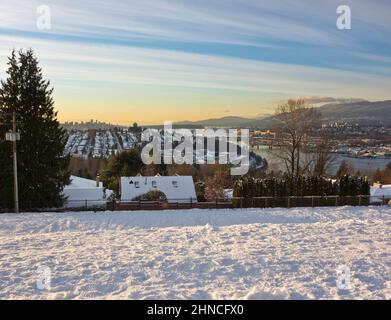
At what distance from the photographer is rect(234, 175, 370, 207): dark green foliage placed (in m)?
23.7

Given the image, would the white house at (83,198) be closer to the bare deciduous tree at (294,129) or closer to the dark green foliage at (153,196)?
the dark green foliage at (153,196)

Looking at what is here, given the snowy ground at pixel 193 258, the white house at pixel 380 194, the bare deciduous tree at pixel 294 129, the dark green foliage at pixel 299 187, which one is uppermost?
the bare deciduous tree at pixel 294 129

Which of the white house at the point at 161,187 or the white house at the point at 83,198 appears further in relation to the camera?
the white house at the point at 161,187

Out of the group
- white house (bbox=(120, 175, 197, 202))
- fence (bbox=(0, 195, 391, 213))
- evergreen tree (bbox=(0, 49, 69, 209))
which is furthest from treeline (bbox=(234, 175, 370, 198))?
evergreen tree (bbox=(0, 49, 69, 209))

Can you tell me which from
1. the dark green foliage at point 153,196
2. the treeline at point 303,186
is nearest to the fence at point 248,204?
the treeline at point 303,186

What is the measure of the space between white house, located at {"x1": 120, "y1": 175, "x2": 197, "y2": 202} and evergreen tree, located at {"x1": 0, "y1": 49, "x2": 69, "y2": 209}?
6.27 meters

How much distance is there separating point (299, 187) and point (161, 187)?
1119 centimetres

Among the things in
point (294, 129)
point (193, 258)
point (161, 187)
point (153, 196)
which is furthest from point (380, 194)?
point (193, 258)

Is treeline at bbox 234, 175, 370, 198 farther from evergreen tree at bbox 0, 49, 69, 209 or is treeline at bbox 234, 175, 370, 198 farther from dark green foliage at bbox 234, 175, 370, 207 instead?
evergreen tree at bbox 0, 49, 69, 209

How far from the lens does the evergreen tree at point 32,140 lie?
22.7 metres

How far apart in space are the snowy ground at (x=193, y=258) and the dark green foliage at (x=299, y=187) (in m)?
6.06

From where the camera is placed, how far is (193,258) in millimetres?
10289
